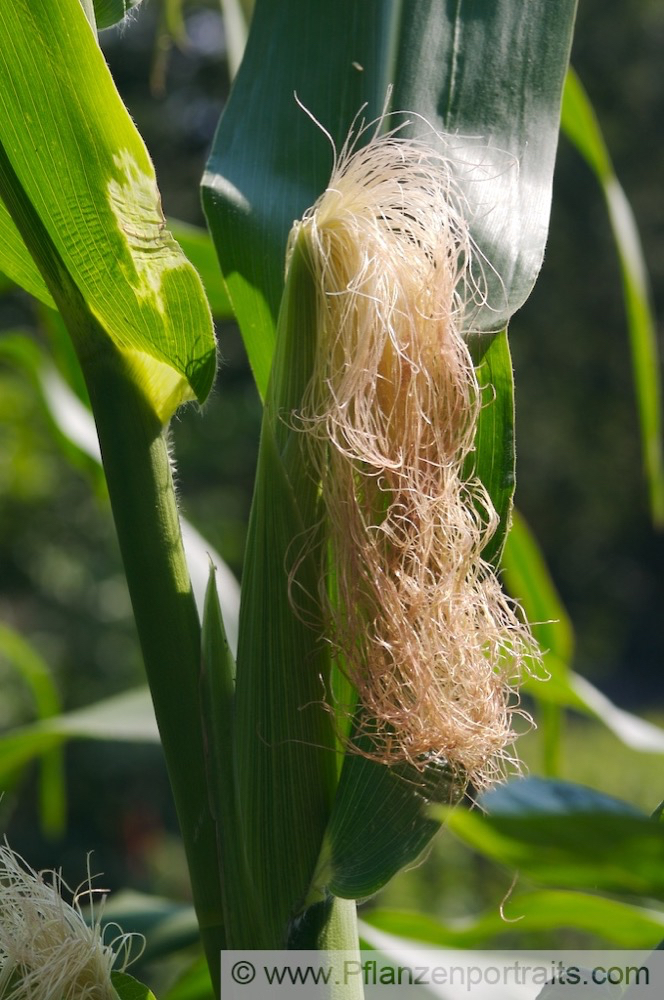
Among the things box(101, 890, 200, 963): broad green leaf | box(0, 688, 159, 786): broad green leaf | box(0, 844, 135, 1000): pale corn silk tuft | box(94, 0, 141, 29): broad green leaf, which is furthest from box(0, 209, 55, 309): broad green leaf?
box(101, 890, 200, 963): broad green leaf

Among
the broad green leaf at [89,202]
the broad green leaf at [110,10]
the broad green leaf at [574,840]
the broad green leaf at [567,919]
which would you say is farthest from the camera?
the broad green leaf at [567,919]

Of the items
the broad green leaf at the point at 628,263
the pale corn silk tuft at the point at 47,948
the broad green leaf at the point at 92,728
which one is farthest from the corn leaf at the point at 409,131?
the broad green leaf at the point at 92,728

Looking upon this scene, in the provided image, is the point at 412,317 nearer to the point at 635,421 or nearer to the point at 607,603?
the point at 635,421

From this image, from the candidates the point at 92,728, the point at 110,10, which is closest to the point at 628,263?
the point at 110,10

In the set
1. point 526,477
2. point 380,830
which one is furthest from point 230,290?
point 526,477

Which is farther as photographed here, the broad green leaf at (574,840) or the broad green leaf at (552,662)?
the broad green leaf at (552,662)

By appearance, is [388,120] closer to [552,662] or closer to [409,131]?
[409,131]

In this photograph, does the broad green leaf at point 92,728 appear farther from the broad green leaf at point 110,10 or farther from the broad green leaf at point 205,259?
the broad green leaf at point 110,10
